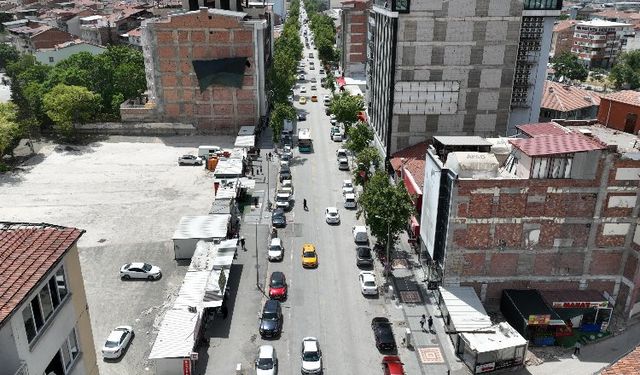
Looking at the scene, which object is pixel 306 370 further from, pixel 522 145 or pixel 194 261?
pixel 522 145

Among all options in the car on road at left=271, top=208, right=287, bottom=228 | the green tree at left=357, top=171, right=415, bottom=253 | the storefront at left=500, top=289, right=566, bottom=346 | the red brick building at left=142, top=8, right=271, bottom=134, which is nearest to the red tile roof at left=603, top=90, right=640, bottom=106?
the storefront at left=500, top=289, right=566, bottom=346

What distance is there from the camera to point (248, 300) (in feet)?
172

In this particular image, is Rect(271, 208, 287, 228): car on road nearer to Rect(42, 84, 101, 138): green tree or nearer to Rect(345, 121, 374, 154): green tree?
Rect(345, 121, 374, 154): green tree

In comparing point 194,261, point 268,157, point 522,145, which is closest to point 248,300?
point 194,261

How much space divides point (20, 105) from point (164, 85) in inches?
1005

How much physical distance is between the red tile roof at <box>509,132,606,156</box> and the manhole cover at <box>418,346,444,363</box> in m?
19.0

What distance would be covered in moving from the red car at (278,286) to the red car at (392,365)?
13278 mm

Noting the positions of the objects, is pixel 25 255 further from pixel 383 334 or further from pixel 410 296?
pixel 410 296

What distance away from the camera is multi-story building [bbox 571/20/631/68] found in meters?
188

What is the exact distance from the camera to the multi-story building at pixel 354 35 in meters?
145

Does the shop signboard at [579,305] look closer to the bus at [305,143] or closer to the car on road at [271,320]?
the car on road at [271,320]

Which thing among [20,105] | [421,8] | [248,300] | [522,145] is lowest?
[248,300]

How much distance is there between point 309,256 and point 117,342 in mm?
22417

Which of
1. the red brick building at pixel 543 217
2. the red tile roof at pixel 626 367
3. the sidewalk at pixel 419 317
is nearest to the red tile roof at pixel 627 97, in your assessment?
the red brick building at pixel 543 217
